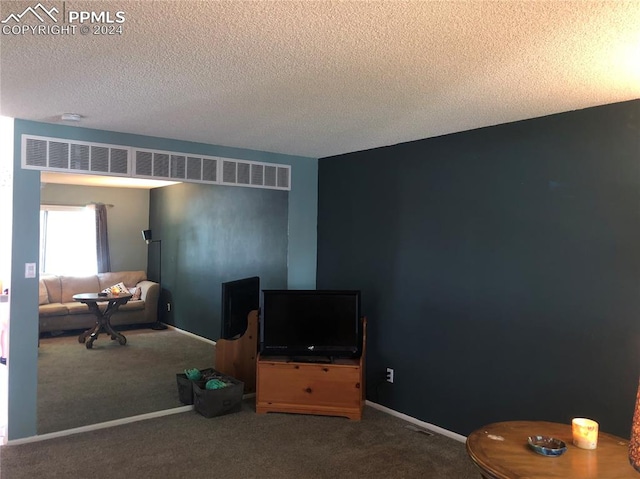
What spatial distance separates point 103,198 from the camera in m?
5.03

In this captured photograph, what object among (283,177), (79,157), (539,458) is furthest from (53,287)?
(539,458)

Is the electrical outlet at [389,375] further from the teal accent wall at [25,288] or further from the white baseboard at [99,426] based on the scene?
the teal accent wall at [25,288]

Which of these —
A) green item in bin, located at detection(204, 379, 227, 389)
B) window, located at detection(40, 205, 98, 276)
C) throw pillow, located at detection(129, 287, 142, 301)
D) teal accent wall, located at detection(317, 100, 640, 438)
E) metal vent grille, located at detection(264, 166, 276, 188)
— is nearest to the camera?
teal accent wall, located at detection(317, 100, 640, 438)

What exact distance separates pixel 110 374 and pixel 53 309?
776 millimetres

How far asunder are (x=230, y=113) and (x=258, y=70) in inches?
34.6

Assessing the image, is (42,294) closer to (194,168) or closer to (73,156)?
(73,156)

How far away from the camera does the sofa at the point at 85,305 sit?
3914mm

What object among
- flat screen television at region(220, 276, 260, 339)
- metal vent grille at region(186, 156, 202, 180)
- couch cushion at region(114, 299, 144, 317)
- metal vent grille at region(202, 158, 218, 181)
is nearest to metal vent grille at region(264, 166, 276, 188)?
metal vent grille at region(202, 158, 218, 181)

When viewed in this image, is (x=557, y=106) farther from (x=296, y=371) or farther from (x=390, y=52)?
(x=296, y=371)

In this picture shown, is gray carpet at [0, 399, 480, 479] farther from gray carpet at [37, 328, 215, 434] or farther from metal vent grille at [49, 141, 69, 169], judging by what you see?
metal vent grille at [49, 141, 69, 169]

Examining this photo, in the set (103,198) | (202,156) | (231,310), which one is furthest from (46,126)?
(231,310)

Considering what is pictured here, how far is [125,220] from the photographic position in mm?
5211

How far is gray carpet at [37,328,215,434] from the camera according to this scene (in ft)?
12.0

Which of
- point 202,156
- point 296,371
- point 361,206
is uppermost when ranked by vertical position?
point 202,156
